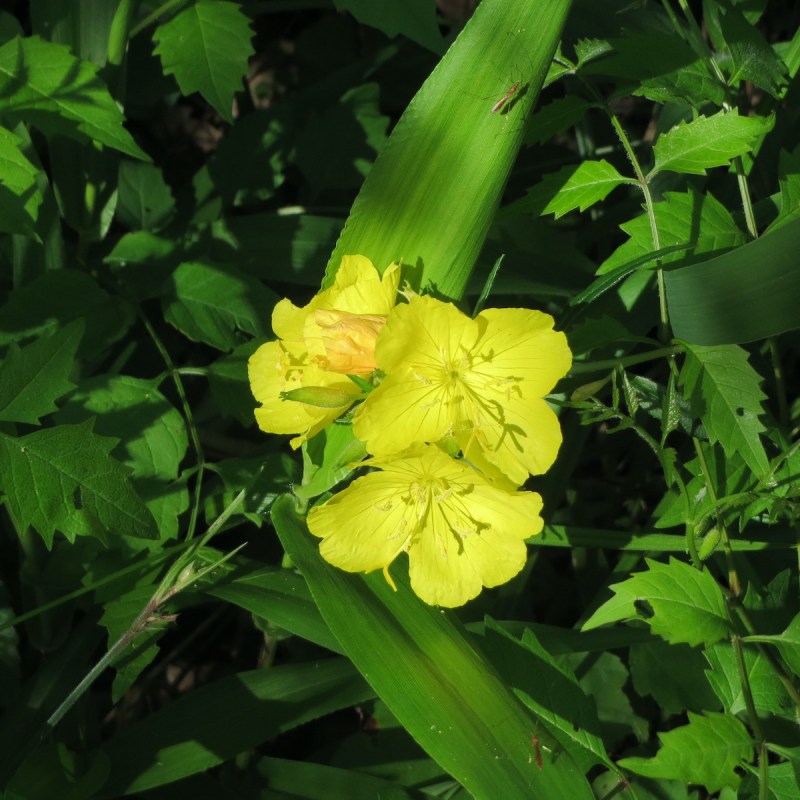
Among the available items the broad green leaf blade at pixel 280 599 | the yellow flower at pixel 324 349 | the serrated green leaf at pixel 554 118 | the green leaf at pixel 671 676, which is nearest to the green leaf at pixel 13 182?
the yellow flower at pixel 324 349

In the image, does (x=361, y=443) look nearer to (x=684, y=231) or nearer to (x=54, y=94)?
(x=684, y=231)

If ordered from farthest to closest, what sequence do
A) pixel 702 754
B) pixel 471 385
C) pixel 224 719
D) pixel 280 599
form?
pixel 224 719 → pixel 280 599 → pixel 471 385 → pixel 702 754

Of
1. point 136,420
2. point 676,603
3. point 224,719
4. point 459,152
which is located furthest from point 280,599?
point 459,152

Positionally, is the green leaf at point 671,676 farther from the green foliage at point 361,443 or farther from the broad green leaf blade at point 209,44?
the broad green leaf blade at point 209,44

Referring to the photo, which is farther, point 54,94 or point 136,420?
point 136,420

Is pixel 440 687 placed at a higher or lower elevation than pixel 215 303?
lower

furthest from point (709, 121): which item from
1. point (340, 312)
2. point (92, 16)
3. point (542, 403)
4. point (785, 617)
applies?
point (92, 16)
